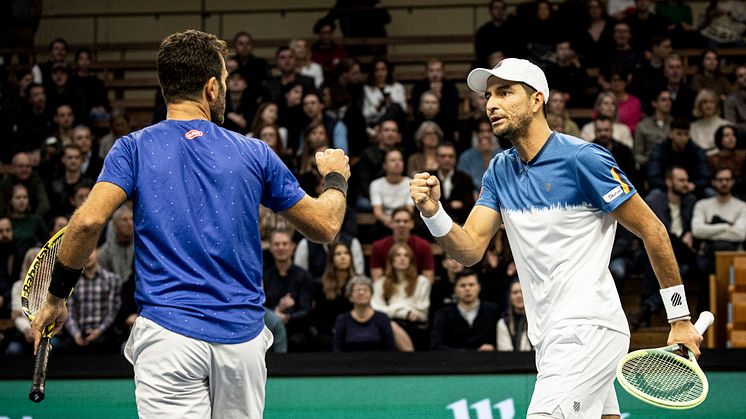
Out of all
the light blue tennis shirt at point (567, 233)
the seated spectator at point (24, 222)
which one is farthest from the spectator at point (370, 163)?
the light blue tennis shirt at point (567, 233)

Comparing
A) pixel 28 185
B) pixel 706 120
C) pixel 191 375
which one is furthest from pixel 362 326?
pixel 706 120

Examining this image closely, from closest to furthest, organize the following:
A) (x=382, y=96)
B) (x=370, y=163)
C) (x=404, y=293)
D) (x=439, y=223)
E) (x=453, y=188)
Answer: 1. (x=439, y=223)
2. (x=404, y=293)
3. (x=453, y=188)
4. (x=370, y=163)
5. (x=382, y=96)

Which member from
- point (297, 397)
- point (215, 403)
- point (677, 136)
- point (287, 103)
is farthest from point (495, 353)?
point (287, 103)

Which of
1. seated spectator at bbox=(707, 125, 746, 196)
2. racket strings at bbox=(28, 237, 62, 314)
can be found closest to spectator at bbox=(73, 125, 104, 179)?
seated spectator at bbox=(707, 125, 746, 196)

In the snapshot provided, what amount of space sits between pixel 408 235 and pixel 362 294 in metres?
1.52

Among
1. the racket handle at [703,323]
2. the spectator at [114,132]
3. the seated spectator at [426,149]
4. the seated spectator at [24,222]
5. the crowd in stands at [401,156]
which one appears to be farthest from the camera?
the spectator at [114,132]

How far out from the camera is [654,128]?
13.0m

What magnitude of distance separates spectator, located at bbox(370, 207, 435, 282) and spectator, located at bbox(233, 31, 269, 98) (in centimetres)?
426

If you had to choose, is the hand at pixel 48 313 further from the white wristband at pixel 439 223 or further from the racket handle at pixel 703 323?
the racket handle at pixel 703 323

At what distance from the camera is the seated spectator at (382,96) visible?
13414 mm

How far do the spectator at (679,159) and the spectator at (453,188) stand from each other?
6.63 ft

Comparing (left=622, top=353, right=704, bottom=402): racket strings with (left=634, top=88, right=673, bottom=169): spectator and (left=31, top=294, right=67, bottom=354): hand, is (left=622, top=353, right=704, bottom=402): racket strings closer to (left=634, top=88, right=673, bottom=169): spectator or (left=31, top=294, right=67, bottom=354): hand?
(left=31, top=294, right=67, bottom=354): hand

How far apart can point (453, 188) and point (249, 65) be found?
14.8ft

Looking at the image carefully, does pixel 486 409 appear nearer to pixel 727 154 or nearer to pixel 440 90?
pixel 727 154
